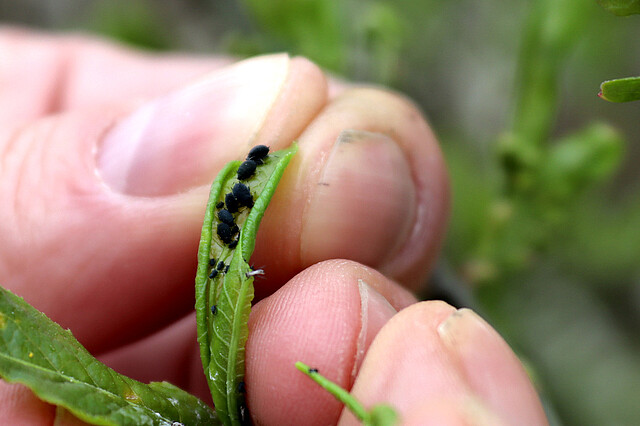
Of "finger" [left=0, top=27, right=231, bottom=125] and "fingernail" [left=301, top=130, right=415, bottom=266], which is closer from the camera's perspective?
"fingernail" [left=301, top=130, right=415, bottom=266]

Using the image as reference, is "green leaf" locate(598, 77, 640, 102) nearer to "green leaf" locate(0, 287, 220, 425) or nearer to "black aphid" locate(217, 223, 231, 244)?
"black aphid" locate(217, 223, 231, 244)

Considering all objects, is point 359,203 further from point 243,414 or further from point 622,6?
point 622,6

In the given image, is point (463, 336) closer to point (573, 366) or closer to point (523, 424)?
point (523, 424)

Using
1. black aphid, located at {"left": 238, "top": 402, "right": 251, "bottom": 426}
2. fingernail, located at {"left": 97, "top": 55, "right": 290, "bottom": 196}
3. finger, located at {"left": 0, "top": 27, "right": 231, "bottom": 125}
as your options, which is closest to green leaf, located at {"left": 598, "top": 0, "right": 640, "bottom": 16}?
fingernail, located at {"left": 97, "top": 55, "right": 290, "bottom": 196}

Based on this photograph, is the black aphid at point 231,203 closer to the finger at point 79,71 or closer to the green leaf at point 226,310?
the green leaf at point 226,310

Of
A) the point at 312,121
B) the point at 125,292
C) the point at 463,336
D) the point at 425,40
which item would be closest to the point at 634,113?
the point at 425,40

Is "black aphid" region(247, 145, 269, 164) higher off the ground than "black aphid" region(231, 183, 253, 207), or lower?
higher
